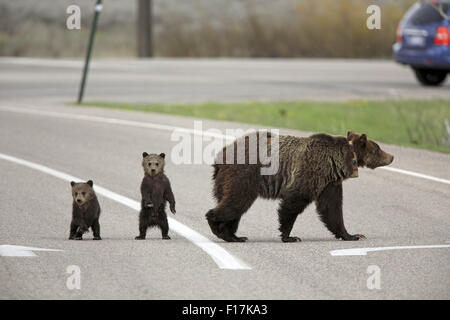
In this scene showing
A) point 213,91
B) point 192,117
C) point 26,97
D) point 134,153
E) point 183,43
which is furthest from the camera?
point 183,43

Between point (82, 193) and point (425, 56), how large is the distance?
18.5m

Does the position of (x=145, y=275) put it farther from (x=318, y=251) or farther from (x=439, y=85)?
(x=439, y=85)

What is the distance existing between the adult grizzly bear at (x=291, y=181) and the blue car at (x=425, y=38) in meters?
17.3

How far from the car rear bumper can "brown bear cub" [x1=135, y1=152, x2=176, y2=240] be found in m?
17.8

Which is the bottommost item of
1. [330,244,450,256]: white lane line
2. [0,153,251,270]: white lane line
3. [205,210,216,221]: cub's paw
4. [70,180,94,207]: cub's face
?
[330,244,450,256]: white lane line

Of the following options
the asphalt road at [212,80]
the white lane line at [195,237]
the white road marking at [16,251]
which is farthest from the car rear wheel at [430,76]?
the white road marking at [16,251]

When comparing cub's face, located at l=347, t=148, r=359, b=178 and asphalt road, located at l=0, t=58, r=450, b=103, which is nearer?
cub's face, located at l=347, t=148, r=359, b=178

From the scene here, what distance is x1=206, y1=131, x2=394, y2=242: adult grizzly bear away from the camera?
9.02 m

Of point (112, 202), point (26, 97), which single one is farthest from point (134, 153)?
point (26, 97)

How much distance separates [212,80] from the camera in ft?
102

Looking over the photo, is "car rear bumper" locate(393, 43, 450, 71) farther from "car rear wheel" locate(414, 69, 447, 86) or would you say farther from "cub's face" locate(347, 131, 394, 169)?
"cub's face" locate(347, 131, 394, 169)

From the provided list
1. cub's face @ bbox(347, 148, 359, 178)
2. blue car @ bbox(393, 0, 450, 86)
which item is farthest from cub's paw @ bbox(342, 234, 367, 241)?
blue car @ bbox(393, 0, 450, 86)

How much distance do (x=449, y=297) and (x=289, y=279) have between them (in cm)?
116

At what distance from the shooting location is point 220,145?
15555mm
